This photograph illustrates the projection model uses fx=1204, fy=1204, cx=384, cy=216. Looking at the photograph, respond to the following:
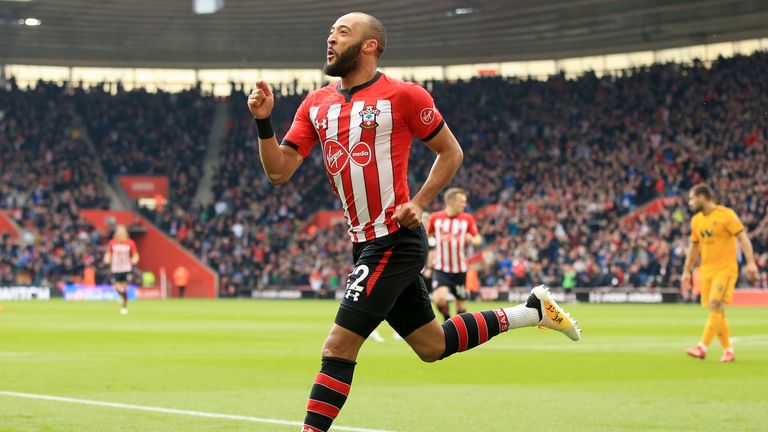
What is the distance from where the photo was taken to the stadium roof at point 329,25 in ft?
156

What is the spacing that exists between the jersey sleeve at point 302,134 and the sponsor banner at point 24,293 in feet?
141

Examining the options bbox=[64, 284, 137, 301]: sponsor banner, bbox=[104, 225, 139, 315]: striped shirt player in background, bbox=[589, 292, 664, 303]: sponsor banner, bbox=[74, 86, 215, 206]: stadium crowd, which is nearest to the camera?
bbox=[104, 225, 139, 315]: striped shirt player in background

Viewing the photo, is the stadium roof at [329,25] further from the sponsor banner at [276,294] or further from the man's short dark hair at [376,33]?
the man's short dark hair at [376,33]

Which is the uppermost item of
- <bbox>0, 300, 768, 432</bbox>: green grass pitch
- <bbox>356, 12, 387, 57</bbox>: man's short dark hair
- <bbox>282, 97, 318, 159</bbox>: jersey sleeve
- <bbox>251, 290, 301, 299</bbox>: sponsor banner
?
<bbox>356, 12, 387, 57</bbox>: man's short dark hair

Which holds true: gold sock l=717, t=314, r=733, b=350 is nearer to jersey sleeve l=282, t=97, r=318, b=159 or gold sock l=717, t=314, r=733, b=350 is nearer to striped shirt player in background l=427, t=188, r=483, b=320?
striped shirt player in background l=427, t=188, r=483, b=320

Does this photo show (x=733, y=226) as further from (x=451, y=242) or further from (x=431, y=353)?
(x=431, y=353)

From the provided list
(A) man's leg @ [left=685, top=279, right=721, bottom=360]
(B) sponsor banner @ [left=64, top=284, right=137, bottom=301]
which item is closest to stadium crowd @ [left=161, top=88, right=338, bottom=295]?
(B) sponsor banner @ [left=64, top=284, right=137, bottom=301]

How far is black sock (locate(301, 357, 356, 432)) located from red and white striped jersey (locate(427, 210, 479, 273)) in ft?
42.8

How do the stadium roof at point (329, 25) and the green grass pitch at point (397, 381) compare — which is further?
the stadium roof at point (329, 25)

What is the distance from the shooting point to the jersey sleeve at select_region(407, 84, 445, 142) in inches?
274

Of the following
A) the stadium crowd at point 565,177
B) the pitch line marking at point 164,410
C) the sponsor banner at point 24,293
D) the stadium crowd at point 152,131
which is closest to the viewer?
the pitch line marking at point 164,410

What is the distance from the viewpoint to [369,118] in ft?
22.6

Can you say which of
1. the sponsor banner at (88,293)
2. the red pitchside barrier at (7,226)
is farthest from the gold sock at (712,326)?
the red pitchside barrier at (7,226)

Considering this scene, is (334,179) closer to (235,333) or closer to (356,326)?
(356,326)
